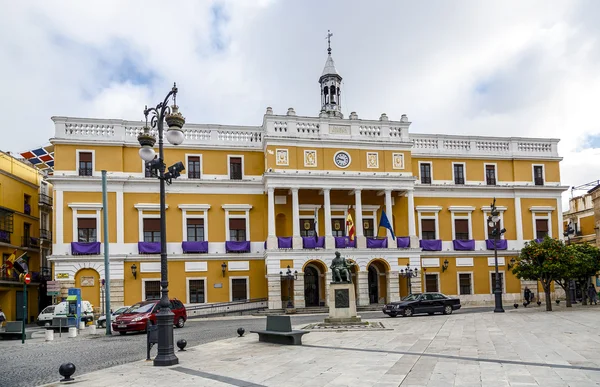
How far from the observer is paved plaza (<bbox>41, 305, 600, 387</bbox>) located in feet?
34.6

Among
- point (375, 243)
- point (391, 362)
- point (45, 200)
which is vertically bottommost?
point (391, 362)

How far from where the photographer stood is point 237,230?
37781 mm

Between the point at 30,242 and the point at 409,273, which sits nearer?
the point at 409,273

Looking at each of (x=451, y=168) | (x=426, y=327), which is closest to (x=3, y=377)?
(x=426, y=327)

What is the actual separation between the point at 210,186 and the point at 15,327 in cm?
1662

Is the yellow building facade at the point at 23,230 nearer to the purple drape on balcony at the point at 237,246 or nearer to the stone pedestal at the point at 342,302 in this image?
the purple drape on balcony at the point at 237,246

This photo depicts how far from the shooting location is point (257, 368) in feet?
40.7

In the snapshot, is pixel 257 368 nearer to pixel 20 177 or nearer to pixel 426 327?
pixel 426 327

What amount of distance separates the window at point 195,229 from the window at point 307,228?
6.69 m

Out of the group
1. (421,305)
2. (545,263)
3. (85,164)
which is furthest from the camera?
(85,164)

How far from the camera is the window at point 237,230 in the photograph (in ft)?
123

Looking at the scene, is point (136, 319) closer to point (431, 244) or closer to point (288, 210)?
point (288, 210)

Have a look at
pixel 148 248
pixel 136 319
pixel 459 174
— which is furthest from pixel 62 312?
pixel 459 174

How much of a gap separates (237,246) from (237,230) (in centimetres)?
128
